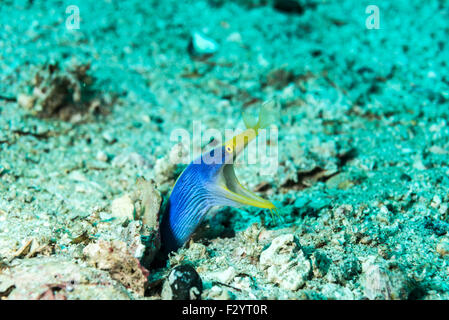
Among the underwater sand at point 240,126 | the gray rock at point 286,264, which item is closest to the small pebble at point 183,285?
the underwater sand at point 240,126

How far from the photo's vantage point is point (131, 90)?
4641 mm

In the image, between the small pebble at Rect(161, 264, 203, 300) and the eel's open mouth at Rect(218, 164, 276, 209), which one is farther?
the eel's open mouth at Rect(218, 164, 276, 209)

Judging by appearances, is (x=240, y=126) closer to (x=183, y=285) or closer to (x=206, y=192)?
(x=206, y=192)

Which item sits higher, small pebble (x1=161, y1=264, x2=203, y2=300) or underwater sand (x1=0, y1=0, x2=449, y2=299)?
underwater sand (x1=0, y1=0, x2=449, y2=299)

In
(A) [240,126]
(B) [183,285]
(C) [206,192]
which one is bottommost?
(B) [183,285]

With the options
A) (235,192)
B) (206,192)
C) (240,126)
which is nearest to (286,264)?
(235,192)

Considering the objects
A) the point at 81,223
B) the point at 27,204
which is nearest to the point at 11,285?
the point at 81,223

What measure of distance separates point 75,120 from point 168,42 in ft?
7.63

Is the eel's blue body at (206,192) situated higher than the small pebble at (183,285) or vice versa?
the eel's blue body at (206,192)

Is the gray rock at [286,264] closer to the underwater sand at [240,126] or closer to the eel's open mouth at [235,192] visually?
the underwater sand at [240,126]

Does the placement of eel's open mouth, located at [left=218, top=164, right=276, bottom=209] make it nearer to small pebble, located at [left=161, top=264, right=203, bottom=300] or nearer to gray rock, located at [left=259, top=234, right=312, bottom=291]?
gray rock, located at [left=259, top=234, right=312, bottom=291]

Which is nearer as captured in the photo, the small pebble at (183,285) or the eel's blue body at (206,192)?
the small pebble at (183,285)

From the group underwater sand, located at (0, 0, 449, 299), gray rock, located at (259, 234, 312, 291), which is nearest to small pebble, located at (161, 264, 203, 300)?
underwater sand, located at (0, 0, 449, 299)
